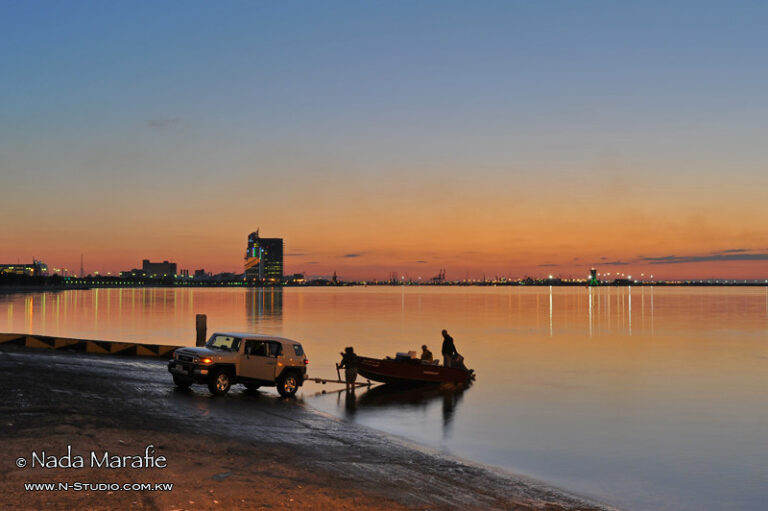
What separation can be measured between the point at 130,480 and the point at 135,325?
8046cm

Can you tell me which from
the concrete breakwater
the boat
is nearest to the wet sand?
the boat

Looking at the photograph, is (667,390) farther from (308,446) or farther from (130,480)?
(130,480)

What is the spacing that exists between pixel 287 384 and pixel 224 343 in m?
3.19

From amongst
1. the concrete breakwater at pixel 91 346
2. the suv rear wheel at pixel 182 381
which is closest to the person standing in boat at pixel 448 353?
the concrete breakwater at pixel 91 346

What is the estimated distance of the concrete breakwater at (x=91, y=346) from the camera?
121 ft

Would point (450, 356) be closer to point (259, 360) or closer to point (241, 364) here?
point (259, 360)

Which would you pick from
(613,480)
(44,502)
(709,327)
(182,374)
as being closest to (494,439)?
(613,480)

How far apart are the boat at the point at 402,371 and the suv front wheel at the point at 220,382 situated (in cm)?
1099

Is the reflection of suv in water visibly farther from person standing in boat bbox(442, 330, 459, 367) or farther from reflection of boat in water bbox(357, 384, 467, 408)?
person standing in boat bbox(442, 330, 459, 367)

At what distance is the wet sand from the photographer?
11938 mm

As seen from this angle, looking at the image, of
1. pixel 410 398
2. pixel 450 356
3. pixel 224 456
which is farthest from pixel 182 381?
pixel 450 356

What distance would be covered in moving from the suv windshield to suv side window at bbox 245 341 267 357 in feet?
1.31

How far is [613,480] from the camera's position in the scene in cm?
1956

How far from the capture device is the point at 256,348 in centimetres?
2578
